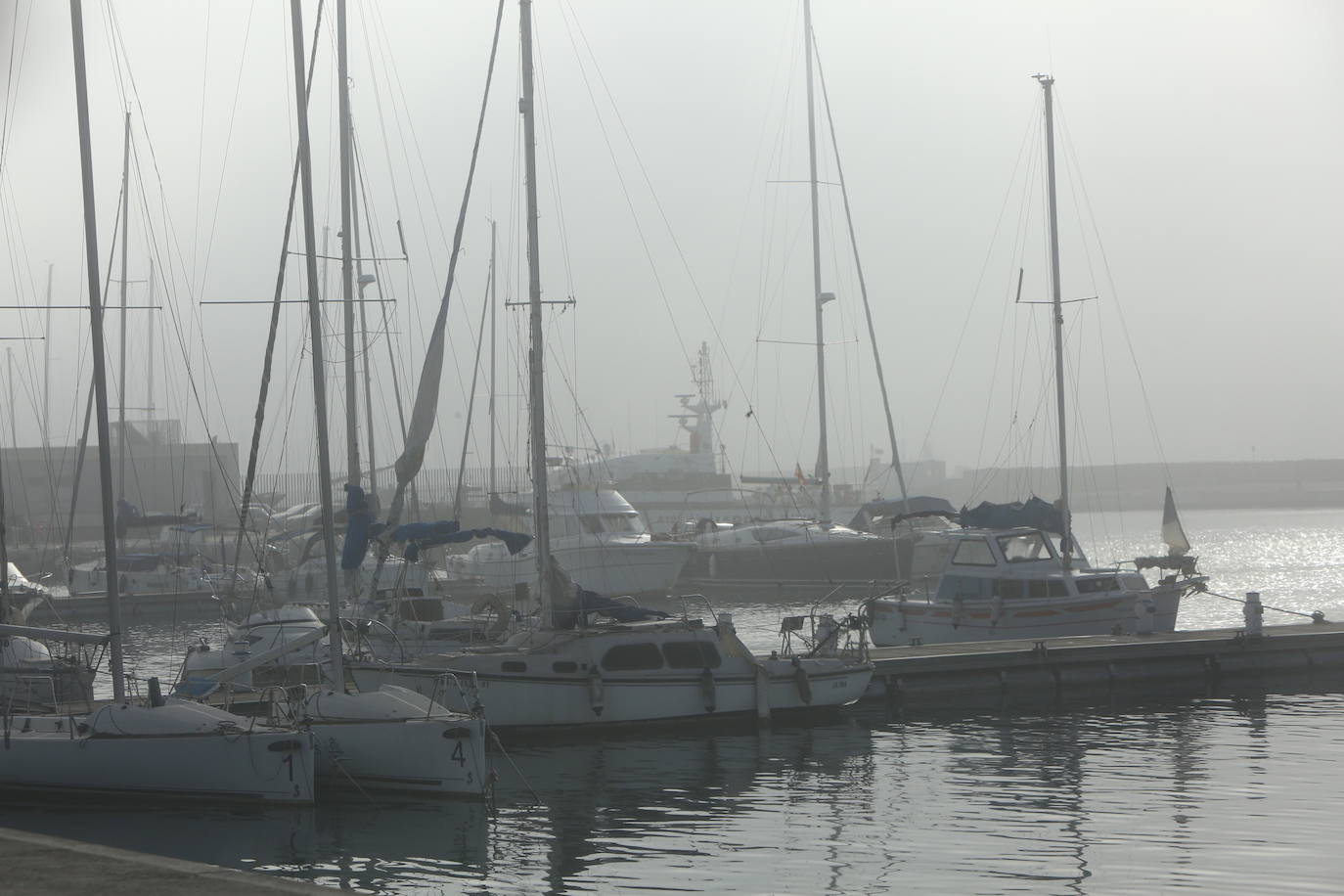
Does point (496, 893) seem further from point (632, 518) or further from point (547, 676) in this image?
point (632, 518)

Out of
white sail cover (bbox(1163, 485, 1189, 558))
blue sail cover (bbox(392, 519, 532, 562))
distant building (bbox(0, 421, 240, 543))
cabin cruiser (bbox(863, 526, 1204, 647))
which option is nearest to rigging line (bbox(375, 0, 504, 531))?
blue sail cover (bbox(392, 519, 532, 562))

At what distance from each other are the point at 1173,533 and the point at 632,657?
22.1 metres

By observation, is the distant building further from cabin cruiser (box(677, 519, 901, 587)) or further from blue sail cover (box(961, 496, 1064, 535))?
blue sail cover (box(961, 496, 1064, 535))

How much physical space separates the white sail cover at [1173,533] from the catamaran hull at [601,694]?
60.8 ft

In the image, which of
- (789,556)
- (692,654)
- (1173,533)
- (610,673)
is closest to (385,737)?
(610,673)

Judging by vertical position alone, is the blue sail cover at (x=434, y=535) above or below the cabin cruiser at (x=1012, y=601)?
above

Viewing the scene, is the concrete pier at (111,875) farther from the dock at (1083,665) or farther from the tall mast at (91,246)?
the dock at (1083,665)

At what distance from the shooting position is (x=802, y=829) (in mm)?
16594

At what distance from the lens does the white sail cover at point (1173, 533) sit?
125 feet

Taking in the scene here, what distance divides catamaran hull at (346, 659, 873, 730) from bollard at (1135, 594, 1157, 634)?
10058 mm

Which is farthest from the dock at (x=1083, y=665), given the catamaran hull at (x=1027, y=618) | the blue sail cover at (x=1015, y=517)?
the blue sail cover at (x=1015, y=517)

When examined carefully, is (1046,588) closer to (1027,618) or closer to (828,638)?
(1027,618)

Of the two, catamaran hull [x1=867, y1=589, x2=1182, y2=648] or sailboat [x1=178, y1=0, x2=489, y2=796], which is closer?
sailboat [x1=178, y1=0, x2=489, y2=796]

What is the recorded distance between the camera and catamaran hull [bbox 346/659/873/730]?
Answer: 22.4 meters
